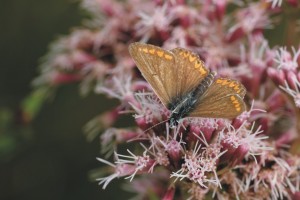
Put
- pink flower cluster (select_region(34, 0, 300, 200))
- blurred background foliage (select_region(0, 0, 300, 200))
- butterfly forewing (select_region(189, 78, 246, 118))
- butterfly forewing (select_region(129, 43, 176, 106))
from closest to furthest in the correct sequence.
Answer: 1. butterfly forewing (select_region(189, 78, 246, 118))
2. butterfly forewing (select_region(129, 43, 176, 106))
3. pink flower cluster (select_region(34, 0, 300, 200))
4. blurred background foliage (select_region(0, 0, 300, 200))

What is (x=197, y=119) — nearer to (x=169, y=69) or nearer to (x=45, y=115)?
(x=169, y=69)

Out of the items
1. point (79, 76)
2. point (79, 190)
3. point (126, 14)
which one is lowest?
point (79, 190)

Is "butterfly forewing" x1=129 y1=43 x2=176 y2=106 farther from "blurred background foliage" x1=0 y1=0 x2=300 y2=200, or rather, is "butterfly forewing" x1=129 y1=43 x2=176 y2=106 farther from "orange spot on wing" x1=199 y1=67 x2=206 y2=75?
"blurred background foliage" x1=0 y1=0 x2=300 y2=200

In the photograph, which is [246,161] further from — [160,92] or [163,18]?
[163,18]

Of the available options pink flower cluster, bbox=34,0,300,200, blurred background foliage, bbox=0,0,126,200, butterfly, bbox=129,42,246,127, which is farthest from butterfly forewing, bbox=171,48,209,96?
blurred background foliage, bbox=0,0,126,200

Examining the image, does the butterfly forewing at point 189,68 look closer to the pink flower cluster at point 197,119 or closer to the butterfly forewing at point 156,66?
the butterfly forewing at point 156,66

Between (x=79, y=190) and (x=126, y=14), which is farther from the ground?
(x=126, y=14)

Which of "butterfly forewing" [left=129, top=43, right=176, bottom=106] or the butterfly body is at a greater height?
"butterfly forewing" [left=129, top=43, right=176, bottom=106]

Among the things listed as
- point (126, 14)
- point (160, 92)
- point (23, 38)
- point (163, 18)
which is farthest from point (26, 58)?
point (160, 92)
